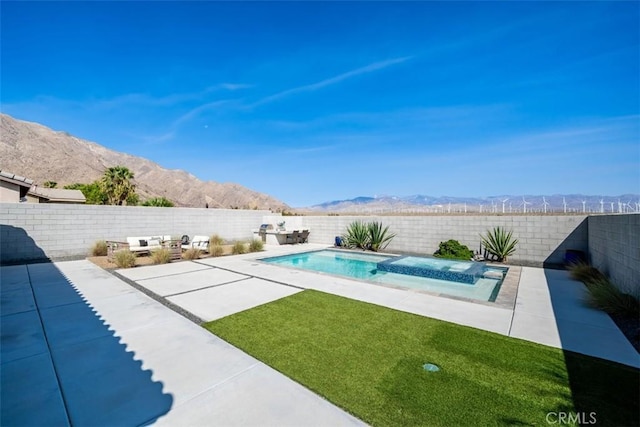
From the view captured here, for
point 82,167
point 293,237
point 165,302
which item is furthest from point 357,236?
→ point 82,167

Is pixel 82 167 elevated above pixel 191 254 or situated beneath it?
elevated above

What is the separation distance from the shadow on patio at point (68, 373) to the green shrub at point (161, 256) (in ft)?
14.0

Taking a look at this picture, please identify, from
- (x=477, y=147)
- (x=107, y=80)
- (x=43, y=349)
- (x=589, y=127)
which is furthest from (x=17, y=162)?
(x=589, y=127)

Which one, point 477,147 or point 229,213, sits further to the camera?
point 477,147

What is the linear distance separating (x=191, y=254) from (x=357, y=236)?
756 centimetres

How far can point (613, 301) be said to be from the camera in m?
4.57

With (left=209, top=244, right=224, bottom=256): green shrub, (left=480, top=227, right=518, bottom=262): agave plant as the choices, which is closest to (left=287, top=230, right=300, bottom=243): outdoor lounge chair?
(left=209, top=244, right=224, bottom=256): green shrub

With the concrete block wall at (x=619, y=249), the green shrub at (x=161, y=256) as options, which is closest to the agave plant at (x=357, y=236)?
the concrete block wall at (x=619, y=249)

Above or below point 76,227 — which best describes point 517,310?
below

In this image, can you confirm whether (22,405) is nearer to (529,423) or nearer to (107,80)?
(529,423)

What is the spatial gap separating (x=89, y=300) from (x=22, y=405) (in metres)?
3.61

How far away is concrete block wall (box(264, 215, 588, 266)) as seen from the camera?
864cm

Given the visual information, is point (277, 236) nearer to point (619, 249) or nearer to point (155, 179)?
point (619, 249)

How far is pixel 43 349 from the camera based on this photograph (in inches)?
136
